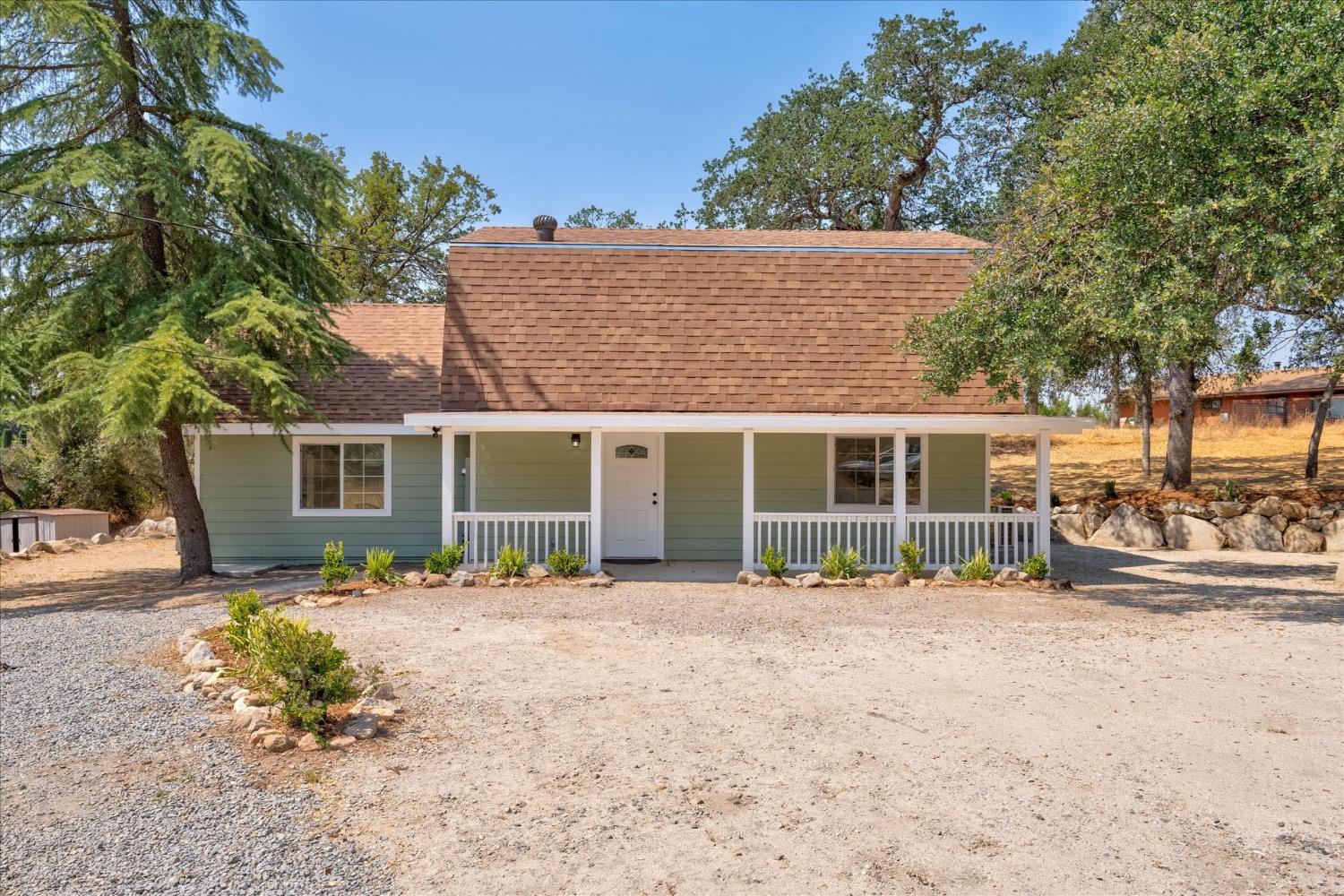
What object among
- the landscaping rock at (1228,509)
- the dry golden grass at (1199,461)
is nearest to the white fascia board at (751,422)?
the landscaping rock at (1228,509)

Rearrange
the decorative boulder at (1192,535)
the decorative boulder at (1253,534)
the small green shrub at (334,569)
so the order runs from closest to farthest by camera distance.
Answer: the small green shrub at (334,569) → the decorative boulder at (1253,534) → the decorative boulder at (1192,535)

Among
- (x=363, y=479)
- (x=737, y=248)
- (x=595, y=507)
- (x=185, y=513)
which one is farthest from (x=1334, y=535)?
(x=185, y=513)

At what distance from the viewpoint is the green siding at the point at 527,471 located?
579 inches

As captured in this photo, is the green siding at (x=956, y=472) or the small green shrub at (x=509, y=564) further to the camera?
the green siding at (x=956, y=472)

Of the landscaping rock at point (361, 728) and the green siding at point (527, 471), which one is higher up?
the green siding at point (527, 471)

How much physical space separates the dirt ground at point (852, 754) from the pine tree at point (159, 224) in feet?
15.5

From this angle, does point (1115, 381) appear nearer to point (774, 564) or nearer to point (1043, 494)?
point (1043, 494)

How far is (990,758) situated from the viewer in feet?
17.6

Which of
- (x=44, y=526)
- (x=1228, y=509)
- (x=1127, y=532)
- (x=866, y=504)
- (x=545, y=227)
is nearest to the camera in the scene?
(x=866, y=504)

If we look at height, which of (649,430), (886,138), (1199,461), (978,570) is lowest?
(978,570)

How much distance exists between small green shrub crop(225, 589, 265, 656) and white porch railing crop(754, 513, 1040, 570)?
6776mm

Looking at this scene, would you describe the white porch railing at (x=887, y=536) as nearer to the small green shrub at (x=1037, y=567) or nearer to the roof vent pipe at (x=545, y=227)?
the small green shrub at (x=1037, y=567)

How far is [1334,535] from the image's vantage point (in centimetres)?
1655

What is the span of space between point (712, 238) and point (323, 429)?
704cm
